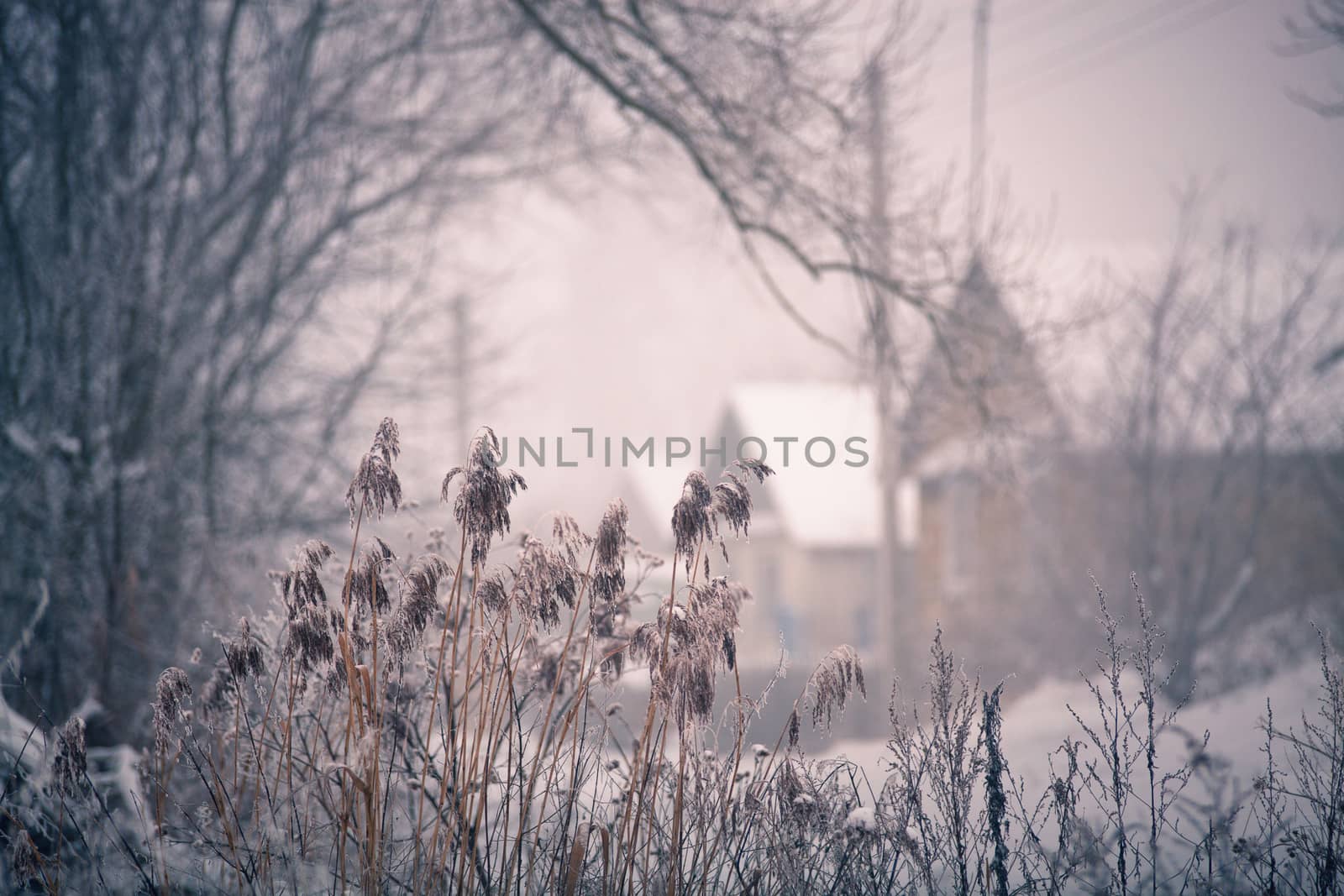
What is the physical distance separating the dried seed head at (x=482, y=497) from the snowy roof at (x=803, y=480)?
1705 cm

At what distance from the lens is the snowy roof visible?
20359 millimetres

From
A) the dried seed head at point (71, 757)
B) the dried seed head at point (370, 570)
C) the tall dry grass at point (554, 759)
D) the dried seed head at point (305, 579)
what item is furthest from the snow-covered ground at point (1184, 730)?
the dried seed head at point (71, 757)

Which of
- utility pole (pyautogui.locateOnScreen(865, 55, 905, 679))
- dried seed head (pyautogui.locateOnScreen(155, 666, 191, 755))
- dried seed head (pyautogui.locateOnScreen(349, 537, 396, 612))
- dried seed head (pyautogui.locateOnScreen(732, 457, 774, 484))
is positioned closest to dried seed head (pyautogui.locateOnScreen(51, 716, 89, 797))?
dried seed head (pyautogui.locateOnScreen(155, 666, 191, 755))

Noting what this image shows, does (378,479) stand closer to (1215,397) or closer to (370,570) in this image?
(370,570)

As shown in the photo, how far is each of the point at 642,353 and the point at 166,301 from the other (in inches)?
1624

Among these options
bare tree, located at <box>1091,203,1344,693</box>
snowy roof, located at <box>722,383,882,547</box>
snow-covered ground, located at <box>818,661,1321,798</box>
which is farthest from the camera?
snowy roof, located at <box>722,383,882,547</box>

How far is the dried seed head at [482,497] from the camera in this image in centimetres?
210

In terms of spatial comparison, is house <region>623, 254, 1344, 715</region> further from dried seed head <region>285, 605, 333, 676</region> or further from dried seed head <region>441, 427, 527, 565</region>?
dried seed head <region>285, 605, 333, 676</region>

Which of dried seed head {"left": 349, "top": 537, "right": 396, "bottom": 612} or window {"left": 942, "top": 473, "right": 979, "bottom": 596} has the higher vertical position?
dried seed head {"left": 349, "top": 537, "right": 396, "bottom": 612}

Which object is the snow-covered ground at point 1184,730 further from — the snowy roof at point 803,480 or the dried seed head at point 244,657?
the snowy roof at point 803,480

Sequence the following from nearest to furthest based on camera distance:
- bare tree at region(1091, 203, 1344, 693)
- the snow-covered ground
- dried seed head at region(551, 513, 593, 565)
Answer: dried seed head at region(551, 513, 593, 565) < the snow-covered ground < bare tree at region(1091, 203, 1344, 693)

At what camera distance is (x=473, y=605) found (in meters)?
2.18

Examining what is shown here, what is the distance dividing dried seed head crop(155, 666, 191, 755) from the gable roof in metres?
4.19

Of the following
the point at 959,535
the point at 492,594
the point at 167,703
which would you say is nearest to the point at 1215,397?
the point at 959,535
